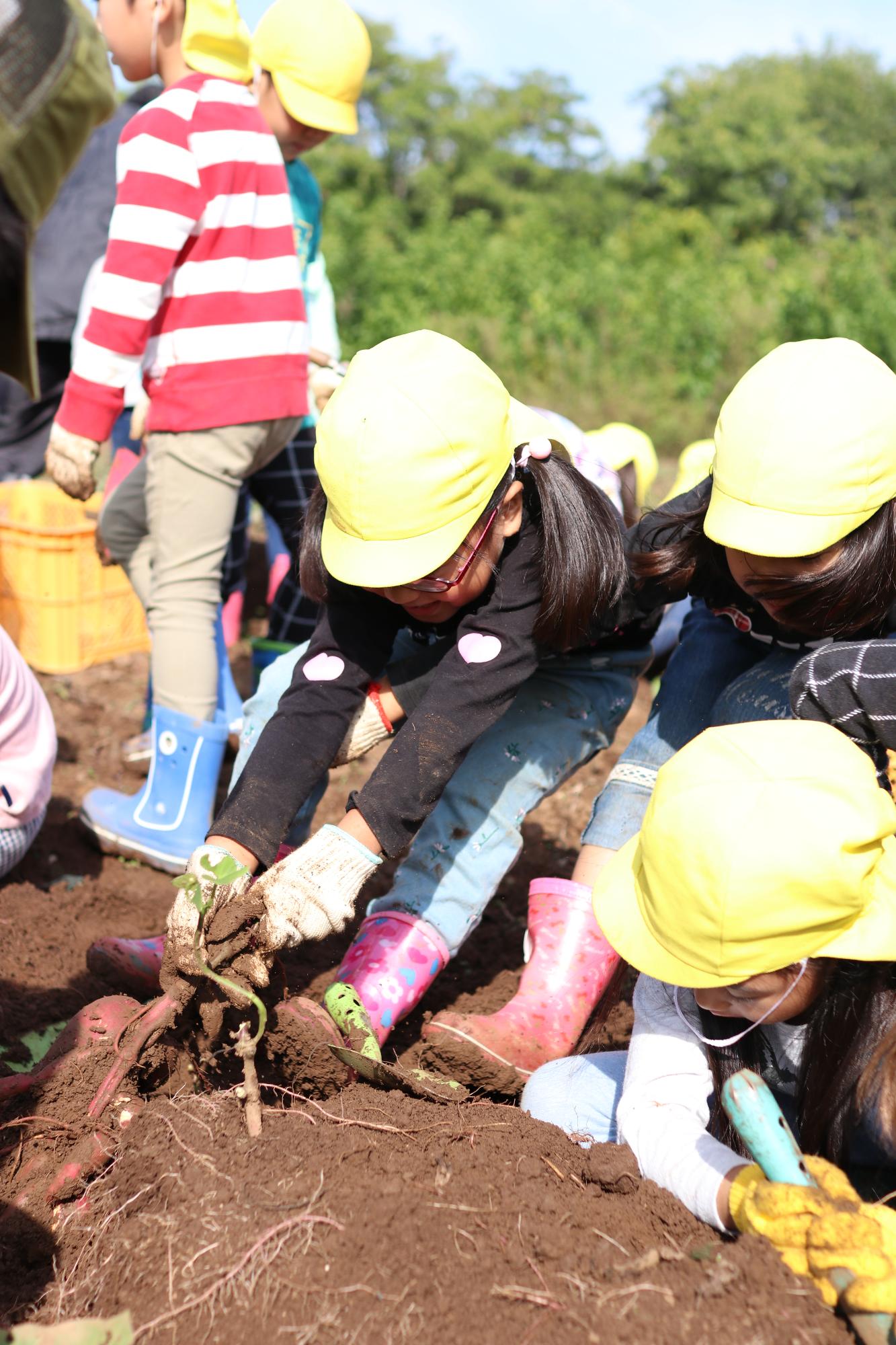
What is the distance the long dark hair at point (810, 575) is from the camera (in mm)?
2006

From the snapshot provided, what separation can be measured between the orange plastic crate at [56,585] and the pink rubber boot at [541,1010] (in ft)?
8.53

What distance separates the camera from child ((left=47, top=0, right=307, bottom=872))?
2871 millimetres

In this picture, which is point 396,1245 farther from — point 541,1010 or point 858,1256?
point 541,1010

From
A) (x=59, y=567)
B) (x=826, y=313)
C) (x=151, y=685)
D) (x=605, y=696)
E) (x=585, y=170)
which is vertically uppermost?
(x=605, y=696)

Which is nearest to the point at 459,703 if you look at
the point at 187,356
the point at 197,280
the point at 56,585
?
Result: the point at 187,356

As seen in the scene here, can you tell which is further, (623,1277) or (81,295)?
(81,295)

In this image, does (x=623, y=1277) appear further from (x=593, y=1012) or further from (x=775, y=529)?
(x=775, y=529)

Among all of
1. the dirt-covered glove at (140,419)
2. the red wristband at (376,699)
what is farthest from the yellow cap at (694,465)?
the dirt-covered glove at (140,419)

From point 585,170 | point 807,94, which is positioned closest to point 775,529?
point 585,170

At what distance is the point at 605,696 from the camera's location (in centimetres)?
262

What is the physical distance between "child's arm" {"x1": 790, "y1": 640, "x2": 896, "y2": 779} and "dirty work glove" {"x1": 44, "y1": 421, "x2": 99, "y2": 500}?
191cm

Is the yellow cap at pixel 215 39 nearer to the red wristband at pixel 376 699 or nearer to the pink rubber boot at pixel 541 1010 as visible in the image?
the red wristband at pixel 376 699

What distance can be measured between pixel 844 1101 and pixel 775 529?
0.91 m

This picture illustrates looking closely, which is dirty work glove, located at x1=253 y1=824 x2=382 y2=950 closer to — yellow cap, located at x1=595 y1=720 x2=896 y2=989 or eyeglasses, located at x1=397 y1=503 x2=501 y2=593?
eyeglasses, located at x1=397 y1=503 x2=501 y2=593
